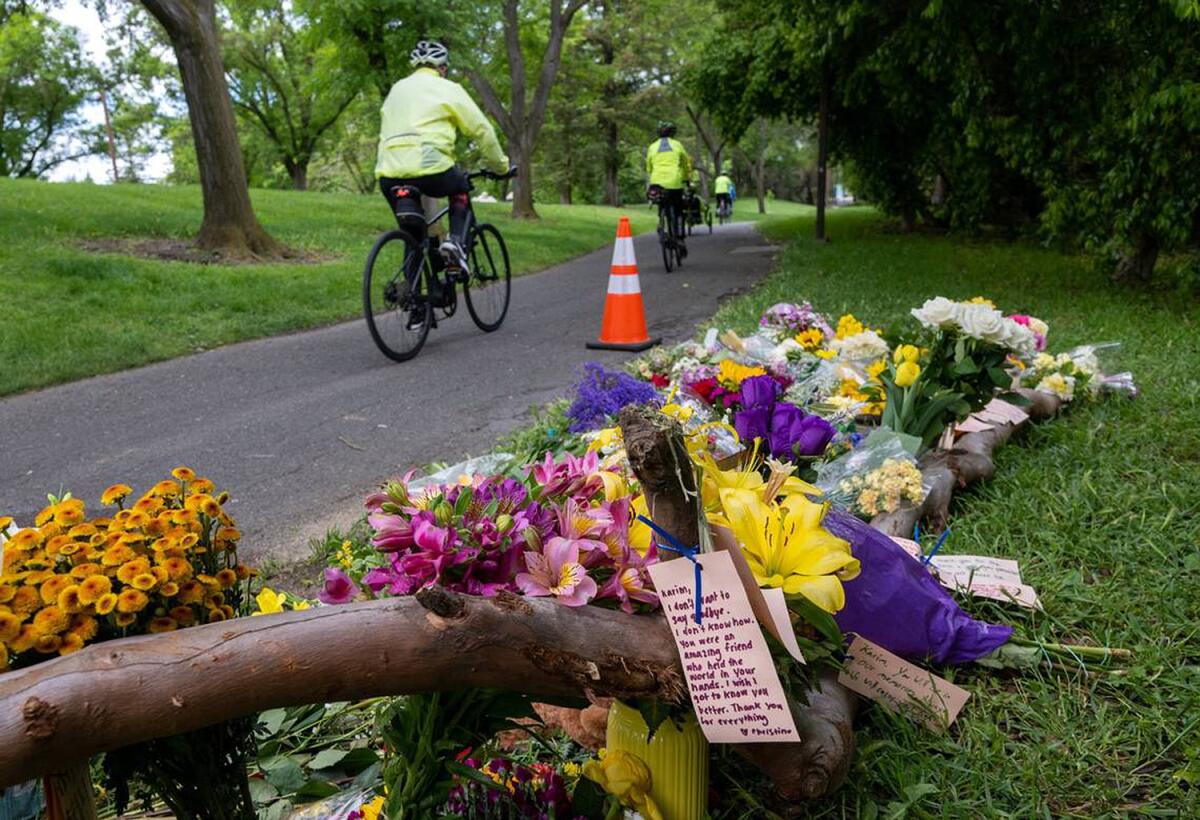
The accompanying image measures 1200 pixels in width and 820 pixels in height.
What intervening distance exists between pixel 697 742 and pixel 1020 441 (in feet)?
9.30

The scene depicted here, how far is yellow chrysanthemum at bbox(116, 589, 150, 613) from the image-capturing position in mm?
1130

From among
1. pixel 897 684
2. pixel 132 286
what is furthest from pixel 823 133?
pixel 897 684

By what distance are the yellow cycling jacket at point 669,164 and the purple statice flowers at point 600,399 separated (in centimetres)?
849

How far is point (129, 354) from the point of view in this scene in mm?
5977

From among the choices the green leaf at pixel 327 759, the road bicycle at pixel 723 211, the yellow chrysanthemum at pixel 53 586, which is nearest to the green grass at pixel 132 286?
the green leaf at pixel 327 759

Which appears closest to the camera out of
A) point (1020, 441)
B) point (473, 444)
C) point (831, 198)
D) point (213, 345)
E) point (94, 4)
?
point (1020, 441)

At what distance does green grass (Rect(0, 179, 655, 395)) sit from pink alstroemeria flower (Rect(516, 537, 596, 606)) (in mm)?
5158

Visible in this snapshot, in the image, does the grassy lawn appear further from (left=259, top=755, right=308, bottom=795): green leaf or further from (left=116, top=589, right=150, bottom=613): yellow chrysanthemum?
(left=116, top=589, right=150, bottom=613): yellow chrysanthemum

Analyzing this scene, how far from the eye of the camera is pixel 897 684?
5.99 feet

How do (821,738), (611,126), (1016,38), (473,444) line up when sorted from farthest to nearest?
(611,126) → (1016,38) → (473,444) → (821,738)

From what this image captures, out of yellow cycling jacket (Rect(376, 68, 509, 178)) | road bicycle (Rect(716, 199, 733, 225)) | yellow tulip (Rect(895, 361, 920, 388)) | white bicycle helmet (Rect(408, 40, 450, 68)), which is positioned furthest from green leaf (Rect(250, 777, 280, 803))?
road bicycle (Rect(716, 199, 733, 225))

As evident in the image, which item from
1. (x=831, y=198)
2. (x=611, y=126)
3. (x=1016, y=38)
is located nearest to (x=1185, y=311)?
(x=1016, y=38)

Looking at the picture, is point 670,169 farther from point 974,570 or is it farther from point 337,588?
point 337,588

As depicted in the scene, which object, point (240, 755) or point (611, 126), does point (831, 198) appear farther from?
point (240, 755)
